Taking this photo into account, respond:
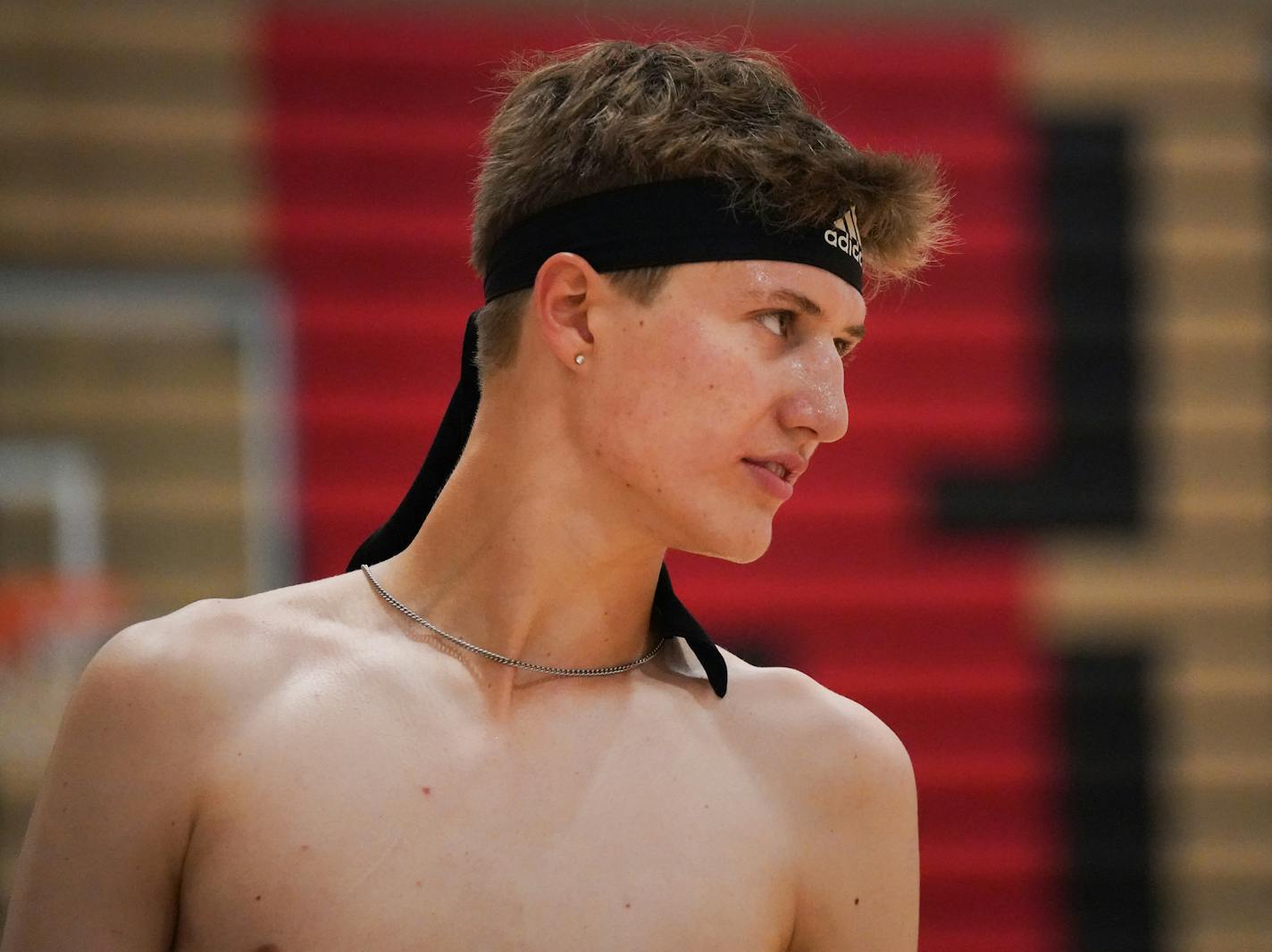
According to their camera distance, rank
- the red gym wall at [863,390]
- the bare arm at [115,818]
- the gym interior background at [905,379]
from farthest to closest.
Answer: the red gym wall at [863,390] < the gym interior background at [905,379] < the bare arm at [115,818]

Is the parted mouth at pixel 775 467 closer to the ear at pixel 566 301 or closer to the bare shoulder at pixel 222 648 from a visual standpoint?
the ear at pixel 566 301

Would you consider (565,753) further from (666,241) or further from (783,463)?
(666,241)

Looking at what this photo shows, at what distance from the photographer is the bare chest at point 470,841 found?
179cm

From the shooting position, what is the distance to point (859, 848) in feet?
6.61

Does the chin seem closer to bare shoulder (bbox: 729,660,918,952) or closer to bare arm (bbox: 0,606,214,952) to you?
bare shoulder (bbox: 729,660,918,952)

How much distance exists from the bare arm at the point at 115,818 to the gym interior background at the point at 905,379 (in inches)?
112

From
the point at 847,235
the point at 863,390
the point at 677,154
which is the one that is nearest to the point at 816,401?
the point at 847,235

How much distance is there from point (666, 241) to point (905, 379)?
3.50 metres

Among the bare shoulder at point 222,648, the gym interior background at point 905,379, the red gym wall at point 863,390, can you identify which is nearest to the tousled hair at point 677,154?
the bare shoulder at point 222,648

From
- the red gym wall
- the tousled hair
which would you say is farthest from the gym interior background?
the tousled hair

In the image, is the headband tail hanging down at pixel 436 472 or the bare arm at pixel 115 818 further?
the headband tail hanging down at pixel 436 472

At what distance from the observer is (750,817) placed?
197 centimetres

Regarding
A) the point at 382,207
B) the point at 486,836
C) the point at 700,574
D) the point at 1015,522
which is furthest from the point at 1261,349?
the point at 486,836

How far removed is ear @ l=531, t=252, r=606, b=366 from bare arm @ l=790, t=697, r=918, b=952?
592mm
